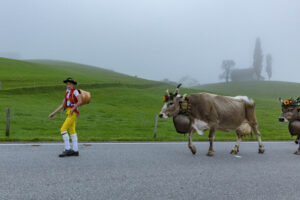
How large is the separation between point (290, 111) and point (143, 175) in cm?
566

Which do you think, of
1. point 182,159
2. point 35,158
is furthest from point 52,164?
point 182,159

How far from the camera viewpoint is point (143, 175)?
15.7ft

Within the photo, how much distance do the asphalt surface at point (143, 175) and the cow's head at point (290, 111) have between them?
1242 millimetres

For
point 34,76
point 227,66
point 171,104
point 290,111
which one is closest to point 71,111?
point 171,104

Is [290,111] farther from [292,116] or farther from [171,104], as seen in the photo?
[171,104]

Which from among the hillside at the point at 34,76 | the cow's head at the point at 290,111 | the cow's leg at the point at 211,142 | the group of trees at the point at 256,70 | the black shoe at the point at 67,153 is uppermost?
the group of trees at the point at 256,70

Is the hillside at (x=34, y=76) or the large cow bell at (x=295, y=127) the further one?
the hillside at (x=34, y=76)

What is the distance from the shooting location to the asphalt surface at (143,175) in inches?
152

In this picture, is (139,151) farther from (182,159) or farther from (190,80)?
(190,80)

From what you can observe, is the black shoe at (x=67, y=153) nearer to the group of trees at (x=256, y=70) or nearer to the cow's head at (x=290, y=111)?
the cow's head at (x=290, y=111)

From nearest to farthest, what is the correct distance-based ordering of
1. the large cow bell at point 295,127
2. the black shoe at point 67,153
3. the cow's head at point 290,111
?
the black shoe at point 67,153, the large cow bell at point 295,127, the cow's head at point 290,111

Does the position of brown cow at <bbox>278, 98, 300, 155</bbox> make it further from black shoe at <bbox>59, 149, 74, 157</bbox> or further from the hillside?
the hillside

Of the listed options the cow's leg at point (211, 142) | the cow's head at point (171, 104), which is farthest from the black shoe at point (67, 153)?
the cow's leg at point (211, 142)

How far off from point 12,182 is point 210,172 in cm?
399
